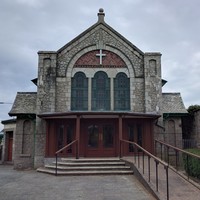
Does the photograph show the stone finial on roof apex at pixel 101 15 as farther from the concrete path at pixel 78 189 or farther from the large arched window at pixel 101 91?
the concrete path at pixel 78 189

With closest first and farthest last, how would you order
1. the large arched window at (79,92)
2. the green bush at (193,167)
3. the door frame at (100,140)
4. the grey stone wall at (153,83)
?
1. the green bush at (193,167)
2. the door frame at (100,140)
3. the grey stone wall at (153,83)
4. the large arched window at (79,92)

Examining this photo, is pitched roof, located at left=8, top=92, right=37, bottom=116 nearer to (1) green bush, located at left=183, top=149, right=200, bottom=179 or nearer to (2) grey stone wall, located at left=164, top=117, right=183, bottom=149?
(2) grey stone wall, located at left=164, top=117, right=183, bottom=149

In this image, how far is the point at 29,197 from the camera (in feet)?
25.7

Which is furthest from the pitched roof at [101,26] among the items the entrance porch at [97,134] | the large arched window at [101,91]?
the entrance porch at [97,134]

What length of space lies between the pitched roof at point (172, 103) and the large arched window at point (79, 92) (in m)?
5.08

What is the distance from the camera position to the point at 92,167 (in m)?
11.8

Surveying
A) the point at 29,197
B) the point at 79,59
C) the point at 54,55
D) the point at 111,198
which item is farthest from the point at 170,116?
the point at 29,197

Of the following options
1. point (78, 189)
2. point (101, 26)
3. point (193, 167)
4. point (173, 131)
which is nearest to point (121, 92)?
point (173, 131)

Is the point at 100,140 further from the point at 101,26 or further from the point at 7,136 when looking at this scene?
the point at 7,136

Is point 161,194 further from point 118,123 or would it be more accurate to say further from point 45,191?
point 118,123

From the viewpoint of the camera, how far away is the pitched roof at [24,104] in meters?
15.9

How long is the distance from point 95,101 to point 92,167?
526 centimetres

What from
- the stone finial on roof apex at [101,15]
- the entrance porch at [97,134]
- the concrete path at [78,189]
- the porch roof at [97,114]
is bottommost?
the concrete path at [78,189]

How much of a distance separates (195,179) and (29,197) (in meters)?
6.05
